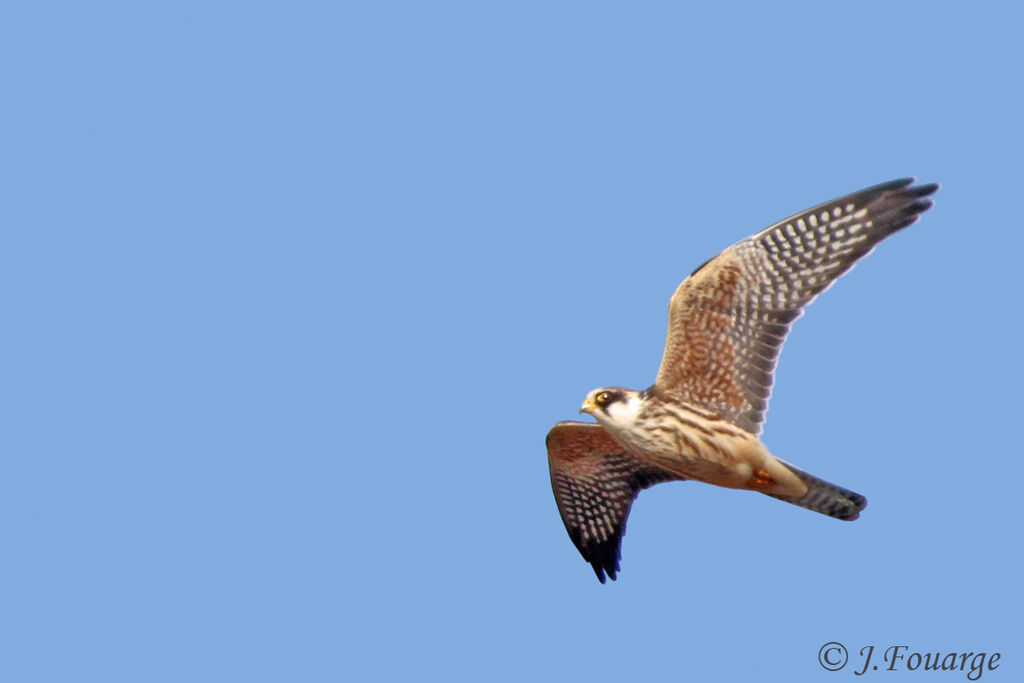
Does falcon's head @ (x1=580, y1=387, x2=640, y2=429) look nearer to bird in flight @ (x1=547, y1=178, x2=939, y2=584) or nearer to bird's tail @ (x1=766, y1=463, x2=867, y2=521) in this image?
bird in flight @ (x1=547, y1=178, x2=939, y2=584)

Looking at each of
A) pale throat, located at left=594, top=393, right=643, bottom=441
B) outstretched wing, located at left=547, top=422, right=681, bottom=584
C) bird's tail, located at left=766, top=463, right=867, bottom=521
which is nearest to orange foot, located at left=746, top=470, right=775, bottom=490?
bird's tail, located at left=766, top=463, right=867, bottom=521

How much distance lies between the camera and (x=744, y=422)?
40.6ft

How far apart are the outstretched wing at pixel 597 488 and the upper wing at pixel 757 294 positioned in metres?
1.49

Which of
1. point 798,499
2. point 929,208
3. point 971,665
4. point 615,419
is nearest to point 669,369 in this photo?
point 615,419

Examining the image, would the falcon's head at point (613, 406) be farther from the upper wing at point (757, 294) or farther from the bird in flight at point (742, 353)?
the upper wing at point (757, 294)

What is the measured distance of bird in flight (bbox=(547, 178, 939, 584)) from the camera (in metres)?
12.2

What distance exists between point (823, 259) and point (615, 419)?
2194 mm

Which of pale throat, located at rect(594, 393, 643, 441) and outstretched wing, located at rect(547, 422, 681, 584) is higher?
pale throat, located at rect(594, 393, 643, 441)

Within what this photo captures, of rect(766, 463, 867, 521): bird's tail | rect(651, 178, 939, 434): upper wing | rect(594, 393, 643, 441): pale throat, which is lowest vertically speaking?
rect(766, 463, 867, 521): bird's tail

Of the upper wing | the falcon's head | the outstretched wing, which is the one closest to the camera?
the upper wing

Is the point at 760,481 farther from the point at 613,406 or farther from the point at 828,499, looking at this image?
the point at 613,406

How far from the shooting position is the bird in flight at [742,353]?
480 inches

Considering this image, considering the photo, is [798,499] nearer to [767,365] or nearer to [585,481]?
[767,365]

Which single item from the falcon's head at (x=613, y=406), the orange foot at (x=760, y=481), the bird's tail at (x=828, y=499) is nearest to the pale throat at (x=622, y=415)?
the falcon's head at (x=613, y=406)
